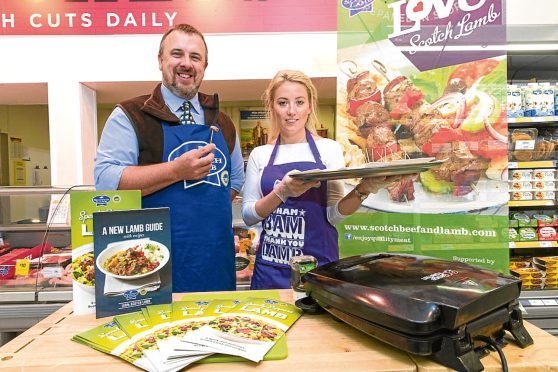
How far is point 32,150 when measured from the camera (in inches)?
250

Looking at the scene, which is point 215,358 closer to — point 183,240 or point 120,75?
point 183,240

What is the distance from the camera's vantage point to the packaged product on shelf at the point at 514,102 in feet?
9.83

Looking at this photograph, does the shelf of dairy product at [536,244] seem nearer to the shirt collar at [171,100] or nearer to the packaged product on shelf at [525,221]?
the packaged product on shelf at [525,221]

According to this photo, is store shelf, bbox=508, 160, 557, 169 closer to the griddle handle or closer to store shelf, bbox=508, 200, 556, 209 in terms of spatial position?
store shelf, bbox=508, 200, 556, 209

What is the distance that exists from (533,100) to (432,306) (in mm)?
3027

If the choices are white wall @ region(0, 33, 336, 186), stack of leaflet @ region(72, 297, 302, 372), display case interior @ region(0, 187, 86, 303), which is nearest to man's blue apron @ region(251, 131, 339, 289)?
stack of leaflet @ region(72, 297, 302, 372)

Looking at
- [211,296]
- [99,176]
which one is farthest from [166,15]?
[211,296]

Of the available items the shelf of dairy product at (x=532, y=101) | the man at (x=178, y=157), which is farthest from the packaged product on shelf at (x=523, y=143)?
the man at (x=178, y=157)

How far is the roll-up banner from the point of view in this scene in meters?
1.96

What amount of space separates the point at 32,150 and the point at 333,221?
6317 millimetres

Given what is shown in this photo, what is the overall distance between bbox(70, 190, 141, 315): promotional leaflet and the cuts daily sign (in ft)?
10.1

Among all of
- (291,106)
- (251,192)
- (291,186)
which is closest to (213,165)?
(251,192)

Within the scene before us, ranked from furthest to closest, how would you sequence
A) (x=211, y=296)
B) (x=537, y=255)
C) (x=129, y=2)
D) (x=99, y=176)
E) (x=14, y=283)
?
(x=129, y=2) < (x=537, y=255) < (x=14, y=283) < (x=99, y=176) < (x=211, y=296)

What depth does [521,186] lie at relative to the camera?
10.2 ft
